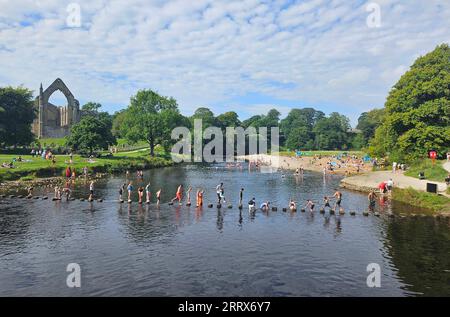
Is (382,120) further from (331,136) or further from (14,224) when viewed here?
(331,136)

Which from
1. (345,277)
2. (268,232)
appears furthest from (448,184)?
(345,277)

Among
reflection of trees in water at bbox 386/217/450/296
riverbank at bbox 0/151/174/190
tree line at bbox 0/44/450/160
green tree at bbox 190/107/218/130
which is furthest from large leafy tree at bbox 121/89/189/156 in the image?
reflection of trees in water at bbox 386/217/450/296

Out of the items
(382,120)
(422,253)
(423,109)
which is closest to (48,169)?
(422,253)

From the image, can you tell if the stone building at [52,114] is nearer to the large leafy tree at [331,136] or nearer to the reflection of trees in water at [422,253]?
the large leafy tree at [331,136]

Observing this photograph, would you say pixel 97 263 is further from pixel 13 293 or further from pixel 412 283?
pixel 412 283

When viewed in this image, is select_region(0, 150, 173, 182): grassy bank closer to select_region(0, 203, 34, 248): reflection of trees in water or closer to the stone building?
select_region(0, 203, 34, 248): reflection of trees in water

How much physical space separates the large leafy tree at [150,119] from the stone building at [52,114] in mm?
26934

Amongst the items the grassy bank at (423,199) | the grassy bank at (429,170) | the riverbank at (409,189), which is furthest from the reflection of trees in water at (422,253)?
the grassy bank at (429,170)

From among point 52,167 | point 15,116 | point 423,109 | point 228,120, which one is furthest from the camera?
point 228,120

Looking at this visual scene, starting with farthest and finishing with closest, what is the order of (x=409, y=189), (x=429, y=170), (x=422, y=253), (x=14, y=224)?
(x=429, y=170) < (x=409, y=189) < (x=14, y=224) < (x=422, y=253)

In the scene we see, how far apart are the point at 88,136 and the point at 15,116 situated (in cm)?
1771

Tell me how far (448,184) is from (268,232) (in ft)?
83.1

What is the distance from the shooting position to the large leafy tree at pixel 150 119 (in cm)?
10119

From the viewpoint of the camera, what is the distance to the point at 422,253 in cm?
2389
